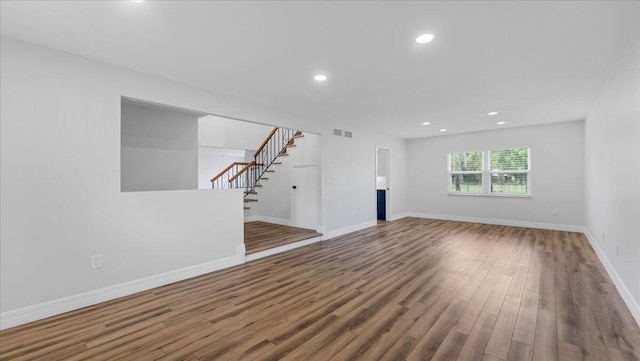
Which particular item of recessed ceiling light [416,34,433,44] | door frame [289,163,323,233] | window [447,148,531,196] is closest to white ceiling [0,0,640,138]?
recessed ceiling light [416,34,433,44]

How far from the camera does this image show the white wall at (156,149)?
171 inches

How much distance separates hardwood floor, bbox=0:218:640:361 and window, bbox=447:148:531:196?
319cm

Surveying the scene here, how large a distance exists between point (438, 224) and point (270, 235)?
4.53 m

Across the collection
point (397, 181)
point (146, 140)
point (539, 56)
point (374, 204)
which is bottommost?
point (374, 204)

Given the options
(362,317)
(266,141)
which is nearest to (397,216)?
(266,141)

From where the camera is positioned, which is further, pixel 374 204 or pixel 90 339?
pixel 374 204

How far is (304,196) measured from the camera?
6508 mm

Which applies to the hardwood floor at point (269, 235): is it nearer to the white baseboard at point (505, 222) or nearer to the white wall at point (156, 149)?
the white wall at point (156, 149)

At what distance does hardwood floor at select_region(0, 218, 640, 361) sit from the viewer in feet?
6.61

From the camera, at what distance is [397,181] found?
8.27m

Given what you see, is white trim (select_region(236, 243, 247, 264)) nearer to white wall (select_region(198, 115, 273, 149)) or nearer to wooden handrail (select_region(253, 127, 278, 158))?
white wall (select_region(198, 115, 273, 149))

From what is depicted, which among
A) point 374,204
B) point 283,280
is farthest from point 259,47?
point 374,204

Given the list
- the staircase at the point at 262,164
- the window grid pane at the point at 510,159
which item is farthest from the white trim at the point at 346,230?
the window grid pane at the point at 510,159

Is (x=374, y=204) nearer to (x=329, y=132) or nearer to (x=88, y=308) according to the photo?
(x=329, y=132)
